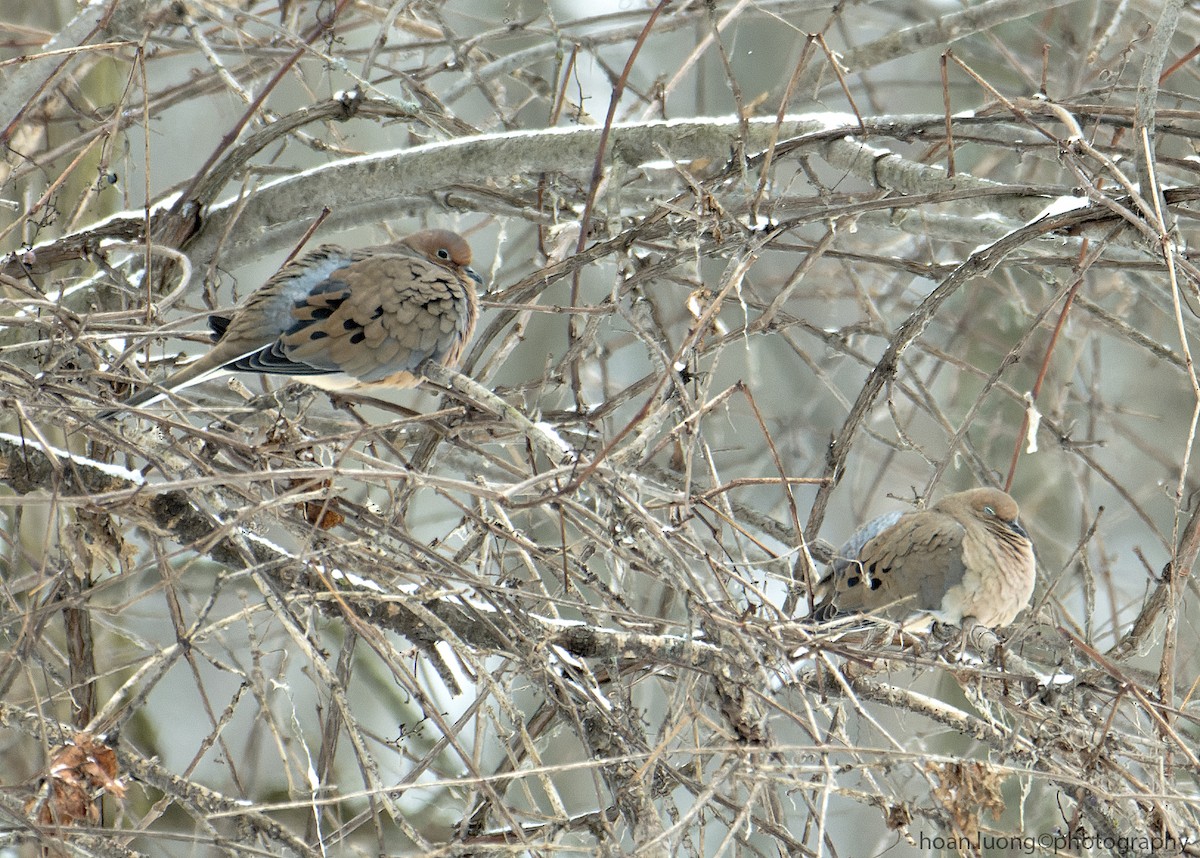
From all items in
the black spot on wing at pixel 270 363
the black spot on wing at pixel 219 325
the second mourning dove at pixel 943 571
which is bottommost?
the second mourning dove at pixel 943 571

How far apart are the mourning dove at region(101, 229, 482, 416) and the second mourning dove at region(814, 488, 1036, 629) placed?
4.78 feet

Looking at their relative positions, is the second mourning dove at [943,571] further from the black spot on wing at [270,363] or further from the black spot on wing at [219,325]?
the black spot on wing at [219,325]

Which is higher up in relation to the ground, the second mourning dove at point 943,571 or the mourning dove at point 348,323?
the mourning dove at point 348,323

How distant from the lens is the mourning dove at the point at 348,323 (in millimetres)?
2939

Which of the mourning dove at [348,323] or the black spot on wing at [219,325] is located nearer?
the mourning dove at [348,323]

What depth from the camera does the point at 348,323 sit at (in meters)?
3.11

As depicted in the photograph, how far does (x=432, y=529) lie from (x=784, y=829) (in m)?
6.54

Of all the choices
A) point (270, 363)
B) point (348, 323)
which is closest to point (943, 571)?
point (348, 323)

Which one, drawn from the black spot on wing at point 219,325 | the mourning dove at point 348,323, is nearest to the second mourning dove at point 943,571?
the mourning dove at point 348,323

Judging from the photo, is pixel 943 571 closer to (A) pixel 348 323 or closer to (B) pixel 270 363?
(A) pixel 348 323

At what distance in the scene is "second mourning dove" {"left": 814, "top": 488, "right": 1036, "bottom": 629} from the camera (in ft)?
12.2

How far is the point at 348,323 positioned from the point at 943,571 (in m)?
1.97

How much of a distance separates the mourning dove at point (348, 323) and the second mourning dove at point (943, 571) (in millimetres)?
1457

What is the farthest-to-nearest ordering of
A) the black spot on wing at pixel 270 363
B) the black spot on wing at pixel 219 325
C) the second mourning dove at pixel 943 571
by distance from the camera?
the second mourning dove at pixel 943 571 → the black spot on wing at pixel 219 325 → the black spot on wing at pixel 270 363
